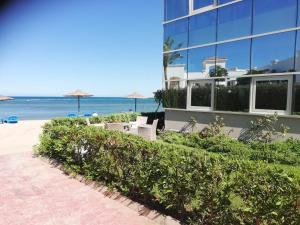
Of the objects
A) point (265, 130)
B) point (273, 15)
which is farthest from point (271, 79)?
point (273, 15)

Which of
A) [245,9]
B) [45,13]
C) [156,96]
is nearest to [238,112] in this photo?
[245,9]

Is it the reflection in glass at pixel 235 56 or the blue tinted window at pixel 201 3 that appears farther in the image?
the blue tinted window at pixel 201 3

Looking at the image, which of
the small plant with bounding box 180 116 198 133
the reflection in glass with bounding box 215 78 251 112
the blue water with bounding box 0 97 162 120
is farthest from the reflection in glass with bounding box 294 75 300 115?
the blue water with bounding box 0 97 162 120

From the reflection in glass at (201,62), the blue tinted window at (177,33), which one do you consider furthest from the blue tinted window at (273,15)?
the blue tinted window at (177,33)

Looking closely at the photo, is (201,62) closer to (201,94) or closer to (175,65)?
(201,94)

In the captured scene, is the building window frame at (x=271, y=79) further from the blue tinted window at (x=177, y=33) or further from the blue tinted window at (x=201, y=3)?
the blue tinted window at (x=177, y=33)

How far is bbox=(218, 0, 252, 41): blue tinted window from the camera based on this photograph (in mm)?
11273

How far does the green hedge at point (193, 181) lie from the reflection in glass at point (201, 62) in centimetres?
726

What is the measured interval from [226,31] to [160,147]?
27.6 feet

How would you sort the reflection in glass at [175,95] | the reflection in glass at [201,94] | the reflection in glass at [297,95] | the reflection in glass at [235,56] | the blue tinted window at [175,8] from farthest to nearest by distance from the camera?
the reflection in glass at [175,95] < the blue tinted window at [175,8] < the reflection in glass at [201,94] < the reflection in glass at [235,56] < the reflection in glass at [297,95]

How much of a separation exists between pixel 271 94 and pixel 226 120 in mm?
2108

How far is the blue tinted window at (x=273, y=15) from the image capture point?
9945mm

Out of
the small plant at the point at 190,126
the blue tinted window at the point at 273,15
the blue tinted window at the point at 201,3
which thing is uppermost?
the blue tinted window at the point at 201,3

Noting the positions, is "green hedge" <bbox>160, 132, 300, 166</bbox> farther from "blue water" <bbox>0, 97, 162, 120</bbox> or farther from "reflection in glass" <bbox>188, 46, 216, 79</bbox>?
"blue water" <bbox>0, 97, 162, 120</bbox>
